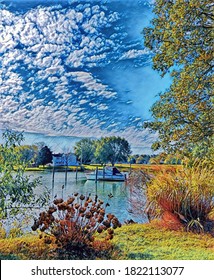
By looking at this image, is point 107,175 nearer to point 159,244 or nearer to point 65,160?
point 65,160

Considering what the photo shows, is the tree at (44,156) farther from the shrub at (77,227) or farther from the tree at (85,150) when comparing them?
the shrub at (77,227)

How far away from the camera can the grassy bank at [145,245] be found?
14.0 ft

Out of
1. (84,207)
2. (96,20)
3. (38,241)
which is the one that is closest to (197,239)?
(84,207)

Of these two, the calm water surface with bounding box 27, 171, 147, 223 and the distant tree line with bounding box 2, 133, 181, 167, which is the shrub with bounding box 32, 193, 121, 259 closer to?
the calm water surface with bounding box 27, 171, 147, 223

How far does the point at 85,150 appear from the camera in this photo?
4746 millimetres

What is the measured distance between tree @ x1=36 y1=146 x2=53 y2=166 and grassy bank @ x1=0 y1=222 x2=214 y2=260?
0.77 m

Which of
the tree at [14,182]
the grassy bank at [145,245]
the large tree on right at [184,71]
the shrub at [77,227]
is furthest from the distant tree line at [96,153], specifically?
the grassy bank at [145,245]

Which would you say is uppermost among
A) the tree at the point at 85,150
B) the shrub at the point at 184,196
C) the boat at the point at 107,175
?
the tree at the point at 85,150

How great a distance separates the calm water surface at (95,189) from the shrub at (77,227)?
0.20 meters

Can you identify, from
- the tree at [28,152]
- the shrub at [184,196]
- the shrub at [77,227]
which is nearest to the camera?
the shrub at [77,227]

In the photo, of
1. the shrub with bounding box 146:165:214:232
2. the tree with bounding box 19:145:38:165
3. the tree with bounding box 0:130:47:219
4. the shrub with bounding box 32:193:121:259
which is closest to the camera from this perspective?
the shrub with bounding box 32:193:121:259

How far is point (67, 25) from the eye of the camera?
4773 mm

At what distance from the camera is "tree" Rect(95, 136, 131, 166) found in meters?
4.74

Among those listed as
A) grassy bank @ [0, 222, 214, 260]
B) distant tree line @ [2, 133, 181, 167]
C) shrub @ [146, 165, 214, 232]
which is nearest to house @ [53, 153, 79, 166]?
distant tree line @ [2, 133, 181, 167]
